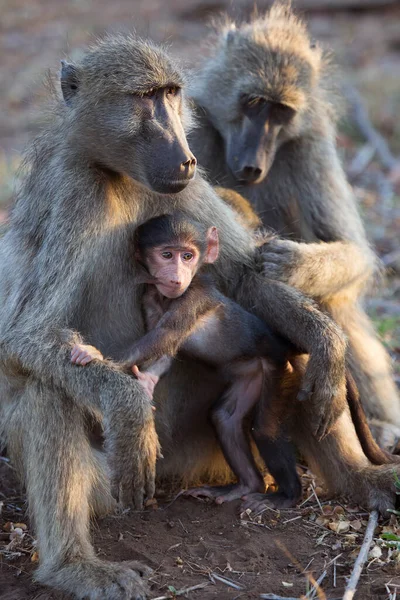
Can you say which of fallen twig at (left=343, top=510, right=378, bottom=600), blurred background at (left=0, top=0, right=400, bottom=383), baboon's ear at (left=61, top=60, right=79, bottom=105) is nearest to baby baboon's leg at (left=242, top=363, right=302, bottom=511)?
fallen twig at (left=343, top=510, right=378, bottom=600)

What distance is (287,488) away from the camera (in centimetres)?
334

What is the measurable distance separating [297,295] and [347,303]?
825 millimetres

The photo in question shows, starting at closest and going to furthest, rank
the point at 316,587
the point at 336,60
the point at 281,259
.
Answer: the point at 316,587, the point at 281,259, the point at 336,60

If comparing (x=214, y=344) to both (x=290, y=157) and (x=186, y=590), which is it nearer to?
(x=186, y=590)

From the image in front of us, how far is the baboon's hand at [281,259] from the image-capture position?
143 inches

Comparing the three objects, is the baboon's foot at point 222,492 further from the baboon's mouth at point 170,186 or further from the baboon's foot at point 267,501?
the baboon's mouth at point 170,186

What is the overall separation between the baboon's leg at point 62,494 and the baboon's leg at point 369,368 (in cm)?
168

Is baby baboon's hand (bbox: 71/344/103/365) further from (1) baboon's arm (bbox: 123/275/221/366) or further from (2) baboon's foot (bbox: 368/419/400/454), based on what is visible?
(2) baboon's foot (bbox: 368/419/400/454)

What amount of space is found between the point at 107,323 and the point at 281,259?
0.83 meters

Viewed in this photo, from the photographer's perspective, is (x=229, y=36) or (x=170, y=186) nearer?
(x=170, y=186)

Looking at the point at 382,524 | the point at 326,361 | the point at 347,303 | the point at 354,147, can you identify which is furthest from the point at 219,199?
the point at 354,147

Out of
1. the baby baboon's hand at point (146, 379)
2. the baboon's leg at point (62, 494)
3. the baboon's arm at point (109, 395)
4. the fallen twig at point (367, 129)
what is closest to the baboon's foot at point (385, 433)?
the baby baboon's hand at point (146, 379)

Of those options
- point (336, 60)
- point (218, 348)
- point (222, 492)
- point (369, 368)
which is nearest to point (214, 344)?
point (218, 348)

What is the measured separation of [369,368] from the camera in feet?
14.2
